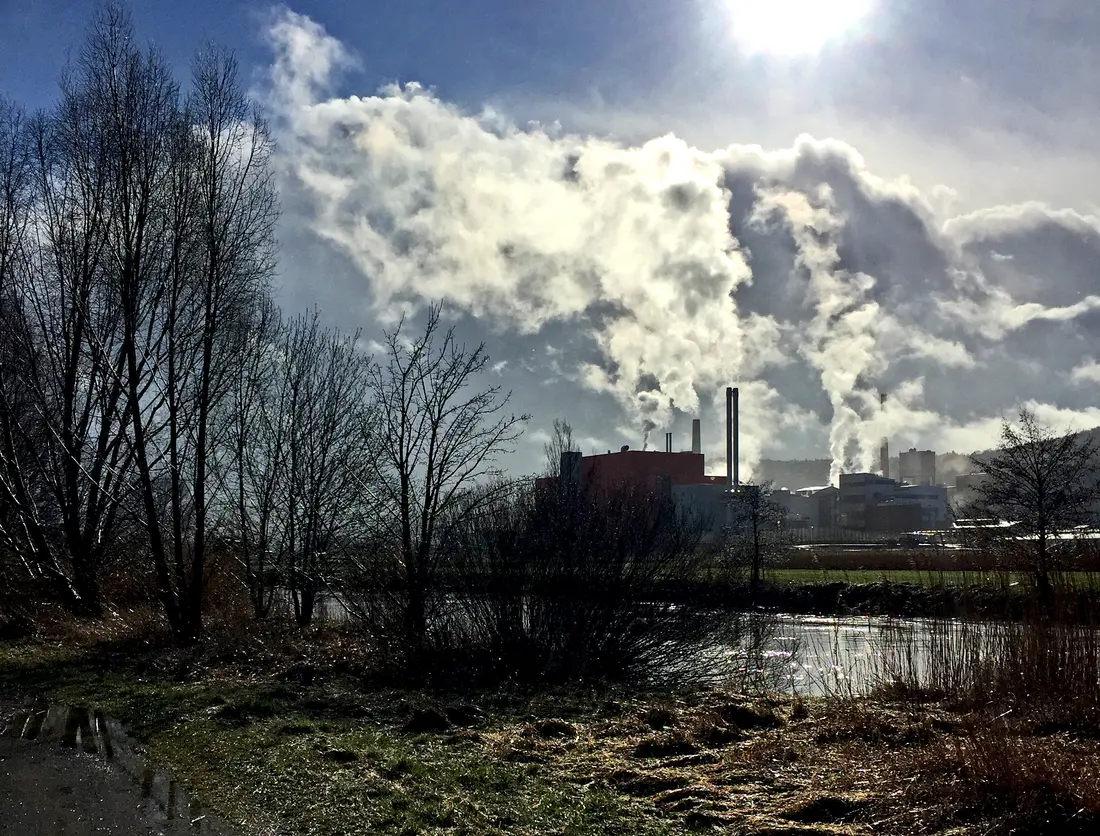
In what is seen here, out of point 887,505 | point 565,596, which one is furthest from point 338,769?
point 887,505

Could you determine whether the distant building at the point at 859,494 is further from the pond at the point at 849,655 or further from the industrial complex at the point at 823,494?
the pond at the point at 849,655

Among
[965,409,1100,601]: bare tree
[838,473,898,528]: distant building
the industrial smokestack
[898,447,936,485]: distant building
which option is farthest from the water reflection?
[898,447,936,485]: distant building

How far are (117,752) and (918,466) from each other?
13091 centimetres

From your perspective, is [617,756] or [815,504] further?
[815,504]

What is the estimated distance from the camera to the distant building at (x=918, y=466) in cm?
12469

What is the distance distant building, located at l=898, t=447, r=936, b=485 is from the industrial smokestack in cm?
5402

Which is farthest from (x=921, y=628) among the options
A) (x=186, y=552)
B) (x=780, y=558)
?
(x=780, y=558)

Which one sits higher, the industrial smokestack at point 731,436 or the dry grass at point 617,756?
the industrial smokestack at point 731,436

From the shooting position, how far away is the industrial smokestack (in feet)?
258

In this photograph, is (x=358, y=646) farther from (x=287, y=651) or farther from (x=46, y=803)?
(x=46, y=803)

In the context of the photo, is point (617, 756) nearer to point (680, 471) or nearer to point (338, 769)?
point (338, 769)

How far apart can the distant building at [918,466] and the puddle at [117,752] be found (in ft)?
414

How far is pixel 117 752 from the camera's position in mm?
7348

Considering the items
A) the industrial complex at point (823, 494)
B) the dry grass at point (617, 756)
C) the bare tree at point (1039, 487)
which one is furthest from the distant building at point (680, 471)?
the dry grass at point (617, 756)
